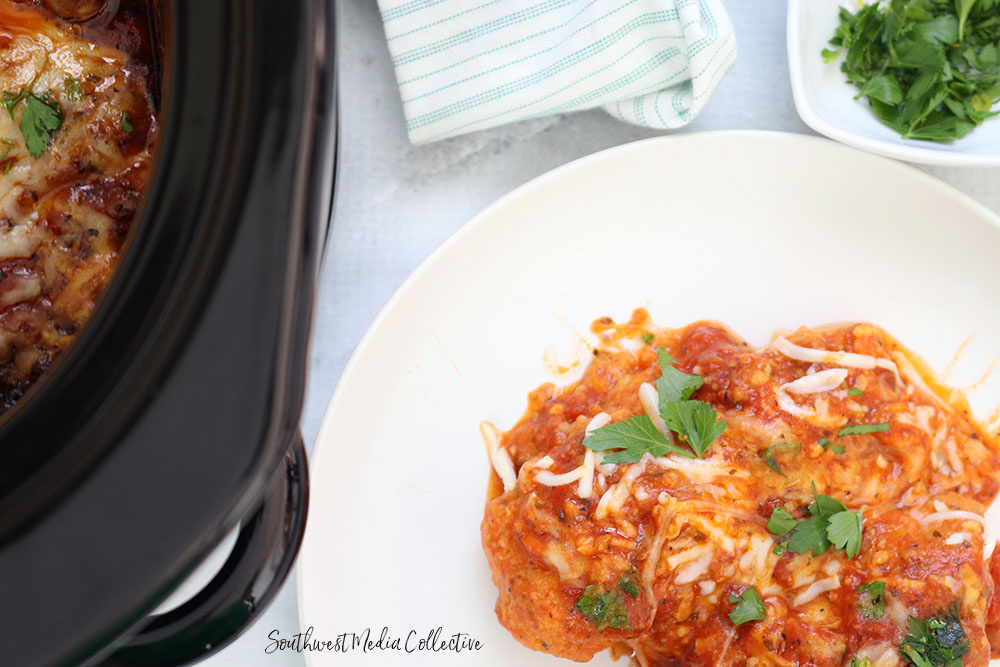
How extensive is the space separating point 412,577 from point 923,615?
105 centimetres

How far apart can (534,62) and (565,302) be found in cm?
54

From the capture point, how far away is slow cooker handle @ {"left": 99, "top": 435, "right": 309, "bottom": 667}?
4.46ft

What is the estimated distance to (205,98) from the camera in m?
0.92

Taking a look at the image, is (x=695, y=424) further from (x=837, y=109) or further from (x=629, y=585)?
(x=837, y=109)

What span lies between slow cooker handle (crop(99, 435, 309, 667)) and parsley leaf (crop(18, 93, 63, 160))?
21.8 inches

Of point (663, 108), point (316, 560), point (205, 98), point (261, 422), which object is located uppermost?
point (205, 98)

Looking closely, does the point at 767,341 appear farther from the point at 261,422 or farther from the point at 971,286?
the point at 261,422

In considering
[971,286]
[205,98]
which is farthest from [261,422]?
[971,286]

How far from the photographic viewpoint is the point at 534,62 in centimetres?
189

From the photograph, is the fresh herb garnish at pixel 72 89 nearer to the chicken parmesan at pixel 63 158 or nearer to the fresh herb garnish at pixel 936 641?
the chicken parmesan at pixel 63 158

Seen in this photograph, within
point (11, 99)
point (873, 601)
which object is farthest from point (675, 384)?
point (11, 99)

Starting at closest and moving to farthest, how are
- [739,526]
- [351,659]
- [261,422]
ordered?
[261,422] < [739,526] < [351,659]

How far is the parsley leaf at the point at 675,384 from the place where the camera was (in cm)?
174

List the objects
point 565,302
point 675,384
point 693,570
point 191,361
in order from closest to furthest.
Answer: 1. point 191,361
2. point 693,570
3. point 675,384
4. point 565,302
